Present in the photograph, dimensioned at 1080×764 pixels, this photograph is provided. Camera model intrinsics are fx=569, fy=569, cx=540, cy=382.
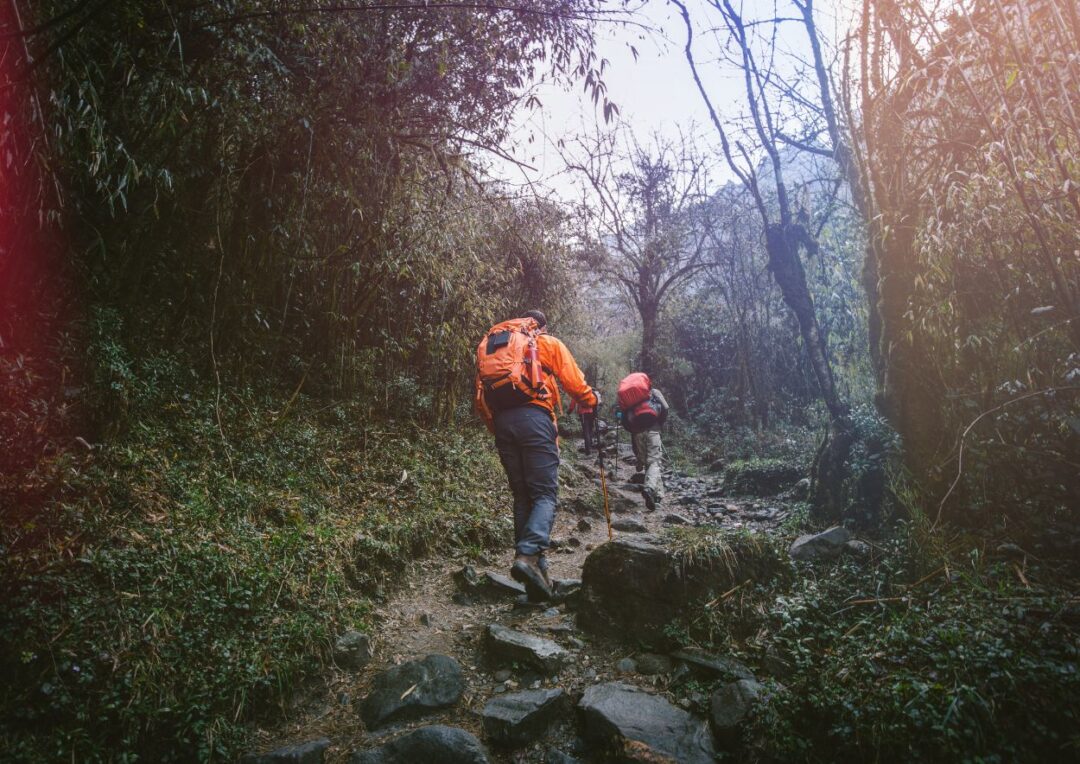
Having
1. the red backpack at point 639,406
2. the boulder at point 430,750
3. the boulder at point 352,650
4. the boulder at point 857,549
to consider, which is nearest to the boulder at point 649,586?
the boulder at point 857,549

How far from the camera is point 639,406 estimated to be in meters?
7.96

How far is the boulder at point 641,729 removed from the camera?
2506 mm

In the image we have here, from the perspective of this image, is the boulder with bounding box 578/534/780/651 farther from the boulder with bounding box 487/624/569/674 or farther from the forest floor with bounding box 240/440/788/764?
the boulder with bounding box 487/624/569/674

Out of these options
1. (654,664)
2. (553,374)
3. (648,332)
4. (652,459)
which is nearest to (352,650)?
(654,664)

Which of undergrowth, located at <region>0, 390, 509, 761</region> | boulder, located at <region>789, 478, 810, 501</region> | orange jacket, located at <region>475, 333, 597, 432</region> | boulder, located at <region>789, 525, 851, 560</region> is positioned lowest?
boulder, located at <region>789, 478, 810, 501</region>

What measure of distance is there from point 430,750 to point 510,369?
8.75ft

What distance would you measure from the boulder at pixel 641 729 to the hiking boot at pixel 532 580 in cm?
122

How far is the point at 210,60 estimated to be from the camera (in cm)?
430

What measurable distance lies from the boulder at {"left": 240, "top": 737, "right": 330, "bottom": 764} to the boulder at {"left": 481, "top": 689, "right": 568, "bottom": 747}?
0.79m

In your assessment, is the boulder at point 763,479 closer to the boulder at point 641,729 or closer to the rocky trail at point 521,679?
the rocky trail at point 521,679

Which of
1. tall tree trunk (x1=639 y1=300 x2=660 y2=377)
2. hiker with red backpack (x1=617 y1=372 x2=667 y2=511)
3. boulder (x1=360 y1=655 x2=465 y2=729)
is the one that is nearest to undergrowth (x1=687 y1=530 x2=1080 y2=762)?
boulder (x1=360 y1=655 x2=465 y2=729)

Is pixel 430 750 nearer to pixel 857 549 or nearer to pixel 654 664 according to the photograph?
pixel 654 664

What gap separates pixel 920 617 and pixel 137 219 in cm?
607

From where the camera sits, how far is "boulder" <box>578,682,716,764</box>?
2506 millimetres
